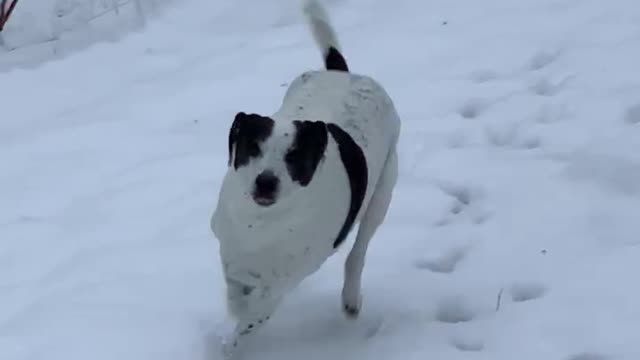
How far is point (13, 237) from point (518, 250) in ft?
6.74

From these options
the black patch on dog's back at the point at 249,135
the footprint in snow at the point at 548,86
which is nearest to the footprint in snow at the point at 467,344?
the black patch on dog's back at the point at 249,135

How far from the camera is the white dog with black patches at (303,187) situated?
278 centimetres

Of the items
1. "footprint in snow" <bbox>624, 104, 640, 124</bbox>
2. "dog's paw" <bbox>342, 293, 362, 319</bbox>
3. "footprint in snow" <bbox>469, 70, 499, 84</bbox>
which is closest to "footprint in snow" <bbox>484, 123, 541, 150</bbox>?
"footprint in snow" <bbox>624, 104, 640, 124</bbox>

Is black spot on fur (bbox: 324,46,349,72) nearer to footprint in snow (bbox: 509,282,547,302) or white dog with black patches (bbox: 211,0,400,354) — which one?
white dog with black patches (bbox: 211,0,400,354)

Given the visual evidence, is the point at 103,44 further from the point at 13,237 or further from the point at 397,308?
the point at 397,308

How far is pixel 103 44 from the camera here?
686cm

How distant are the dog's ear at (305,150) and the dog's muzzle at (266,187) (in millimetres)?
62

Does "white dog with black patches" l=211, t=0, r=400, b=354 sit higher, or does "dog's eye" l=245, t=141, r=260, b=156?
"dog's eye" l=245, t=141, r=260, b=156

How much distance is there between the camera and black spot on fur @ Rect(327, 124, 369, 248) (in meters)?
3.16

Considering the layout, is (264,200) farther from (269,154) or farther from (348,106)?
(348,106)

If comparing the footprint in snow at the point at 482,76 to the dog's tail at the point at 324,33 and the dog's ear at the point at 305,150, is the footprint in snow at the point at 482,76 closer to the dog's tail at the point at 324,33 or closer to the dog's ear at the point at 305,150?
the dog's tail at the point at 324,33

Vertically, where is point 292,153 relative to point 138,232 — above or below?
above

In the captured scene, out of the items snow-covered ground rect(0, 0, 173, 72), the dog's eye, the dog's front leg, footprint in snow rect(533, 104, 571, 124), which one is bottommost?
snow-covered ground rect(0, 0, 173, 72)

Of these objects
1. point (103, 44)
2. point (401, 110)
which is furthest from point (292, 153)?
point (103, 44)
